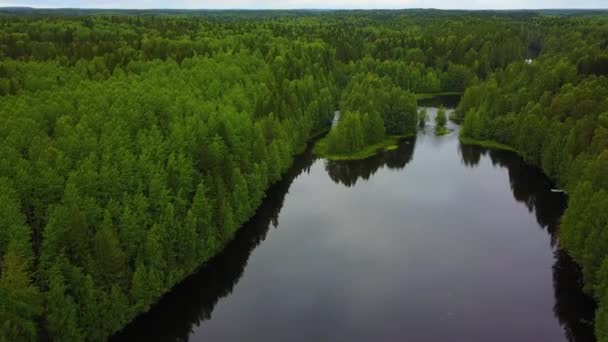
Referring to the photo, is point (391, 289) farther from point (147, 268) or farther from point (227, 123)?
point (227, 123)

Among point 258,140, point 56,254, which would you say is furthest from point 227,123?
point 56,254

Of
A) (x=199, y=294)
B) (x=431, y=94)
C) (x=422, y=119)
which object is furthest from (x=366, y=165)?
(x=431, y=94)

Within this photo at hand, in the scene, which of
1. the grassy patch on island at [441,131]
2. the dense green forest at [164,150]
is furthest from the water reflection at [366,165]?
the grassy patch on island at [441,131]

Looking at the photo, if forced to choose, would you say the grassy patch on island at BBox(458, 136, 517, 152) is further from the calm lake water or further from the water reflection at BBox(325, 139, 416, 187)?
the calm lake water

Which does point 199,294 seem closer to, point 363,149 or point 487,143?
point 363,149

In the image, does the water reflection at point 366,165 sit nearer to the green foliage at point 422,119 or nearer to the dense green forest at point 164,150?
the dense green forest at point 164,150

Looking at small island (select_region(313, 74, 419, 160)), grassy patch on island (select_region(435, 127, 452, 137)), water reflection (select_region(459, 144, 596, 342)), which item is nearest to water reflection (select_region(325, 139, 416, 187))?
small island (select_region(313, 74, 419, 160))
